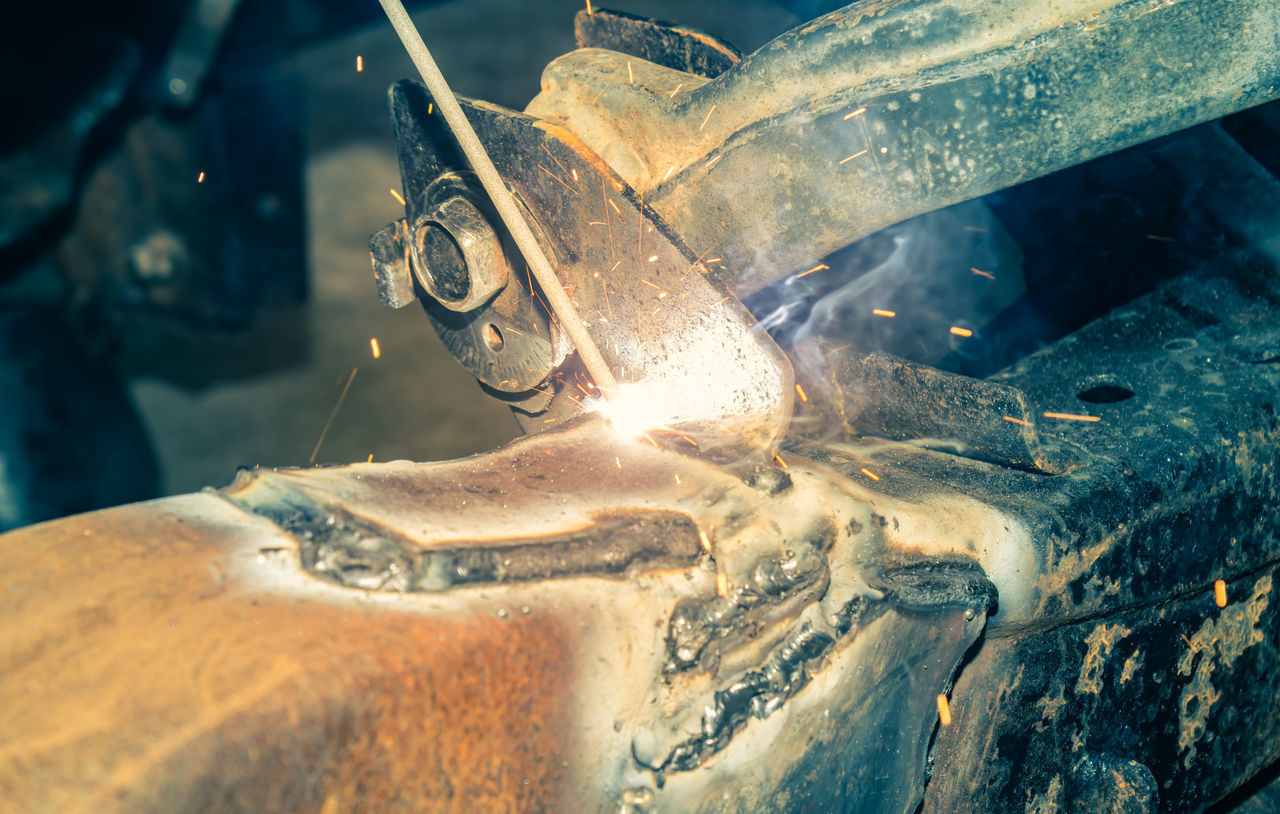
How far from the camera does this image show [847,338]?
1.64 metres

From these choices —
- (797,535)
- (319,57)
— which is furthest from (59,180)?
(797,535)

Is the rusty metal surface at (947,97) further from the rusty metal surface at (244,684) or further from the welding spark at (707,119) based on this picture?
the rusty metal surface at (244,684)

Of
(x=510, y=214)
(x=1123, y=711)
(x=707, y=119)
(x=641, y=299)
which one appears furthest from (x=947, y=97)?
(x=1123, y=711)

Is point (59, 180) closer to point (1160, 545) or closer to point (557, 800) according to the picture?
point (557, 800)

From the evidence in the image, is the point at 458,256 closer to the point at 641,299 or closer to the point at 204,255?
the point at 641,299

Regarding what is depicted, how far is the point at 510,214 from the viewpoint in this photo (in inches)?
45.9

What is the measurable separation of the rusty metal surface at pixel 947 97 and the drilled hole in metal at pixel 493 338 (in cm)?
43

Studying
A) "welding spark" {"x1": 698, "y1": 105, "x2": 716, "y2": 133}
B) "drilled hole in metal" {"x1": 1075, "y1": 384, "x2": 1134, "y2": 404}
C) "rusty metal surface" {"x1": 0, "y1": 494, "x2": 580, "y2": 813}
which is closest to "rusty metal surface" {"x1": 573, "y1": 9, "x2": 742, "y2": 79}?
"welding spark" {"x1": 698, "y1": 105, "x2": 716, "y2": 133}

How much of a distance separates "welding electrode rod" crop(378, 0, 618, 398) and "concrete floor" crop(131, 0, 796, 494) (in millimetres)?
2489

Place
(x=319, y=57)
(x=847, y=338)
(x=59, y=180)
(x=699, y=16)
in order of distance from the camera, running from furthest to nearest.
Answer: (x=699, y=16), (x=319, y=57), (x=59, y=180), (x=847, y=338)

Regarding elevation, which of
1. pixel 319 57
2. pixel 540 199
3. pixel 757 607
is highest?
pixel 319 57

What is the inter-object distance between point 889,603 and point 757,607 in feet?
0.55

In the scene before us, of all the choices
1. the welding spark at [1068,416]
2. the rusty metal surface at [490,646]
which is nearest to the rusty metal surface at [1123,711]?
the rusty metal surface at [490,646]

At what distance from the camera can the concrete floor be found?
3.84 metres
